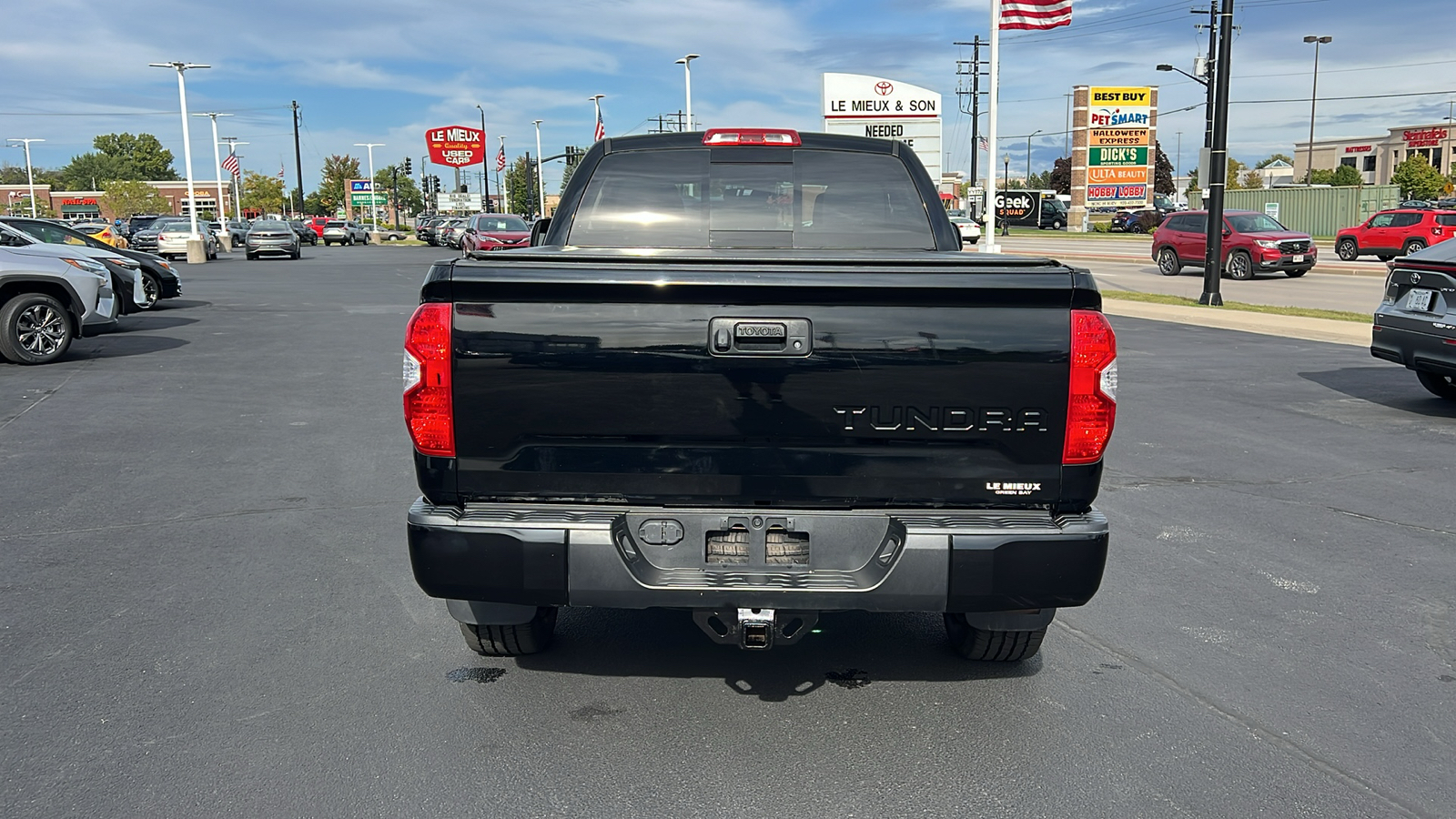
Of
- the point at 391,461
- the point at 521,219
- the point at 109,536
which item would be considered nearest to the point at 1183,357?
the point at 391,461

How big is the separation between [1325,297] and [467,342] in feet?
81.4

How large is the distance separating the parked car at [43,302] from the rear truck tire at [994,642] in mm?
12333

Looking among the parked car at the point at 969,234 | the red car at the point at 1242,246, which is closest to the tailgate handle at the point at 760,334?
the parked car at the point at 969,234

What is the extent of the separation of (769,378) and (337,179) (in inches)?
5832

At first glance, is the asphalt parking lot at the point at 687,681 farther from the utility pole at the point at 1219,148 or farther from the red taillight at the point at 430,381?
the utility pole at the point at 1219,148

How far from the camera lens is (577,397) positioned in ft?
11.2

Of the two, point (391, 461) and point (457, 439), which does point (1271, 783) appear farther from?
point (391, 461)

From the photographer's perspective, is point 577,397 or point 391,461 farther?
point 391,461

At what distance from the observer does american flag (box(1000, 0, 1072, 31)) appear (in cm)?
2419

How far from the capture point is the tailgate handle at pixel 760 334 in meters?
3.37

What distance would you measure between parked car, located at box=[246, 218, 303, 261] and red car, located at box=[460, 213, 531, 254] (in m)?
8.59

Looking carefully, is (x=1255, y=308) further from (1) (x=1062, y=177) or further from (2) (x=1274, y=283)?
(1) (x=1062, y=177)

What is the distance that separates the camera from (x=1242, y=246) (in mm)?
28984

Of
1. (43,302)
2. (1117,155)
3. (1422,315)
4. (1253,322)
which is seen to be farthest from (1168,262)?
(1117,155)
